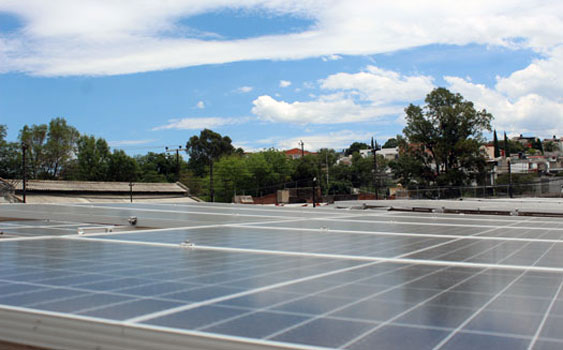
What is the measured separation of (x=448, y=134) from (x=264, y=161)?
113 feet

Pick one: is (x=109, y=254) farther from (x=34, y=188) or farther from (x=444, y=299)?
(x=34, y=188)

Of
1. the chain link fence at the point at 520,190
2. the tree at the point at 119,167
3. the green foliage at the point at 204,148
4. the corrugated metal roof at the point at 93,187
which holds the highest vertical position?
the green foliage at the point at 204,148

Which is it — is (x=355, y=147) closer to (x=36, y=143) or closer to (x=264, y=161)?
(x=264, y=161)

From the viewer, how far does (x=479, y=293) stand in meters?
4.57

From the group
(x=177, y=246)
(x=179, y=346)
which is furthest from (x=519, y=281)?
(x=177, y=246)

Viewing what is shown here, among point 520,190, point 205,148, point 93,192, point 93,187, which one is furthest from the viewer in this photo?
point 205,148

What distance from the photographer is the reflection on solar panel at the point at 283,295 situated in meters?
3.37

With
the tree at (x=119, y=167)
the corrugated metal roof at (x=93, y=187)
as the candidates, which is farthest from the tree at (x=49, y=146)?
the corrugated metal roof at (x=93, y=187)

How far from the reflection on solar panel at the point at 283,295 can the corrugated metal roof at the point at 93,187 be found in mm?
45376

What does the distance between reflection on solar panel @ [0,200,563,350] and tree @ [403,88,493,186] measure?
155 feet

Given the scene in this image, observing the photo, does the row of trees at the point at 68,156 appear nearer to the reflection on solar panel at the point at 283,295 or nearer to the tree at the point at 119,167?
the tree at the point at 119,167

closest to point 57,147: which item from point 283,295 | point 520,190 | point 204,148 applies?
point 204,148

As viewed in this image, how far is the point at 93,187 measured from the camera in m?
54.9

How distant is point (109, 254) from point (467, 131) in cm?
5322
